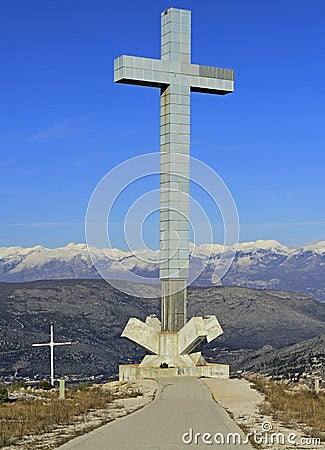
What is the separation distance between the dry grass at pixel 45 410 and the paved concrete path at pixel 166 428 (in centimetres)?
144

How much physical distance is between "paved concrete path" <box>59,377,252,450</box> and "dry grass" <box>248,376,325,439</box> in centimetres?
159

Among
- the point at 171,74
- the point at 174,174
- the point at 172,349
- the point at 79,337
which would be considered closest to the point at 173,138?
the point at 174,174

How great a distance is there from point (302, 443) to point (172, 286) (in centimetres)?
1641

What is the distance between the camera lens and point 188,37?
118 ft

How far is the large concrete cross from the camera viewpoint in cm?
3506

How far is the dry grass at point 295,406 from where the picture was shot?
73.8 ft

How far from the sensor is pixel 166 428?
20.6m

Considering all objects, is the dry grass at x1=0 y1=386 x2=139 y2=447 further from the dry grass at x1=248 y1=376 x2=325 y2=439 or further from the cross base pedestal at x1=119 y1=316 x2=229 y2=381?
the cross base pedestal at x1=119 y1=316 x2=229 y2=381

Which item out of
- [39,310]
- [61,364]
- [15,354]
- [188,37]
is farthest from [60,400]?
[39,310]

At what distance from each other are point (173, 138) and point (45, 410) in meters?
14.4

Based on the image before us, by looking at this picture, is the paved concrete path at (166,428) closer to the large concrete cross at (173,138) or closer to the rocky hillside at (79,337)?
the large concrete cross at (173,138)

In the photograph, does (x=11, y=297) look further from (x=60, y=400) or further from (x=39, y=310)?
(x=60, y=400)

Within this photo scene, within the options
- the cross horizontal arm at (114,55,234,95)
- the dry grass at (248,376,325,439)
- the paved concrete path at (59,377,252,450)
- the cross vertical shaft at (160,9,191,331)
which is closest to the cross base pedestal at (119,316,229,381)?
the cross vertical shaft at (160,9,191,331)

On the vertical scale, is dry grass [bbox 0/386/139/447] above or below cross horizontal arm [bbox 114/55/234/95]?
below
